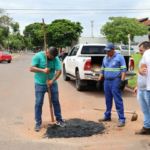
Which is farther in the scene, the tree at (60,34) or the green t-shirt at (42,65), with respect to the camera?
the tree at (60,34)

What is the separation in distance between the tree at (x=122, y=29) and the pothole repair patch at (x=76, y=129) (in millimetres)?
32936

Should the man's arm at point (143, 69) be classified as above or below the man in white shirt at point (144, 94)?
above

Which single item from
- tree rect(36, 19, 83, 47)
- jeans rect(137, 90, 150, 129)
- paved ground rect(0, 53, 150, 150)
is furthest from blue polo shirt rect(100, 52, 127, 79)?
tree rect(36, 19, 83, 47)

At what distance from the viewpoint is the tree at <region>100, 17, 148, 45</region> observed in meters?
36.9

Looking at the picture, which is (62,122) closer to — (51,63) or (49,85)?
(49,85)

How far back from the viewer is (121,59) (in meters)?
5.21

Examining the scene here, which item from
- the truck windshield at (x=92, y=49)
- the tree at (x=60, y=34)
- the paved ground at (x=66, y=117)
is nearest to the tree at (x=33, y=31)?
the tree at (x=60, y=34)

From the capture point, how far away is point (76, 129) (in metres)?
4.81

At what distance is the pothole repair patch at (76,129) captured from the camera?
14.9 feet

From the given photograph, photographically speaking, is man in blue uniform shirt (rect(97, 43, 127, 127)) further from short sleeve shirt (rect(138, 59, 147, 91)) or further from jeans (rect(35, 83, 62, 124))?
jeans (rect(35, 83, 62, 124))

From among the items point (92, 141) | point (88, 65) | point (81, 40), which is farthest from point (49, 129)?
point (81, 40)

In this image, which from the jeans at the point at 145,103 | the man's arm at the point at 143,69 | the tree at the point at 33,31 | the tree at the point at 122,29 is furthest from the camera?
the tree at the point at 33,31

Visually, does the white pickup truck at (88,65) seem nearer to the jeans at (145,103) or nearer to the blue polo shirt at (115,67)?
the blue polo shirt at (115,67)

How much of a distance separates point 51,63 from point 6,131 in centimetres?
170
